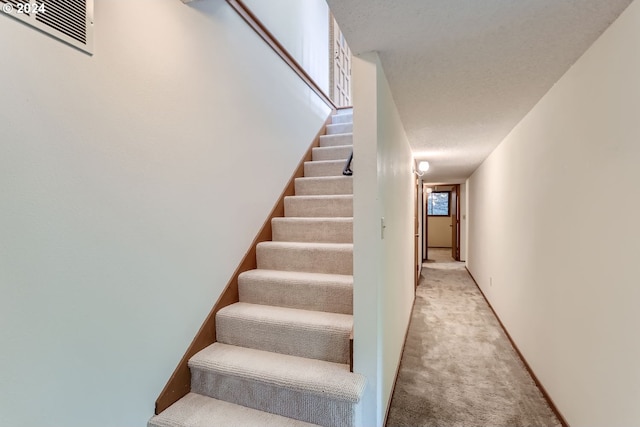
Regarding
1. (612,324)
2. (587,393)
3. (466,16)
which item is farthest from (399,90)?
(587,393)

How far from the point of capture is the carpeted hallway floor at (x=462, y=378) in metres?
1.81

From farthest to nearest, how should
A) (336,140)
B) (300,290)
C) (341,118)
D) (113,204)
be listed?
(341,118) → (336,140) → (300,290) → (113,204)

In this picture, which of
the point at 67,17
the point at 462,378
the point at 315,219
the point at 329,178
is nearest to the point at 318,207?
the point at 315,219

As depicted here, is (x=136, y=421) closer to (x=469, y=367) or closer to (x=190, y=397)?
(x=190, y=397)

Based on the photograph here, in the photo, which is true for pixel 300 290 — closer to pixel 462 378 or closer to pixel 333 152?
pixel 462 378

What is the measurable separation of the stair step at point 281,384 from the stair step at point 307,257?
630 mm

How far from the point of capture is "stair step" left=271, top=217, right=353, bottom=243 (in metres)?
2.29

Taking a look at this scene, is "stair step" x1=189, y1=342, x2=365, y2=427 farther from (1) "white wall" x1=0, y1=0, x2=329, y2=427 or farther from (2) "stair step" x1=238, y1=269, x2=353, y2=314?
(2) "stair step" x1=238, y1=269, x2=353, y2=314

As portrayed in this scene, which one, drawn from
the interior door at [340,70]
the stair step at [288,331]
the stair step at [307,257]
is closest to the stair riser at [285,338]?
the stair step at [288,331]

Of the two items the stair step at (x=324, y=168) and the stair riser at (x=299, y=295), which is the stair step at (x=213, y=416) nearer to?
the stair riser at (x=299, y=295)

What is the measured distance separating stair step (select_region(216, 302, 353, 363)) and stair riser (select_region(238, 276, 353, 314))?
0.15 ft

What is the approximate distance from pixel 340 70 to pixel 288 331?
179 inches

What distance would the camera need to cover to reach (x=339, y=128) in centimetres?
368

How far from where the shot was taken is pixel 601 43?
4.21 feet
